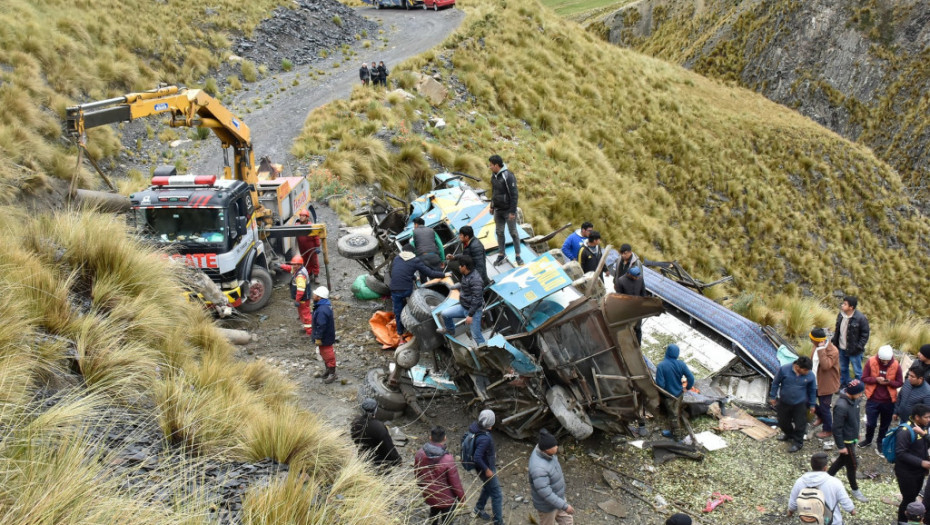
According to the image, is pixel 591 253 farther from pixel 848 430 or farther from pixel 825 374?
pixel 848 430

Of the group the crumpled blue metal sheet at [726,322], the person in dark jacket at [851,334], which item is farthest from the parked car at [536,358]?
the person in dark jacket at [851,334]

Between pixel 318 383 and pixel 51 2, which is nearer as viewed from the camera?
pixel 318 383

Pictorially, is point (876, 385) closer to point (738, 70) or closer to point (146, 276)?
point (146, 276)

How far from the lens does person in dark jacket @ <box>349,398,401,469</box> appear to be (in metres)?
5.93

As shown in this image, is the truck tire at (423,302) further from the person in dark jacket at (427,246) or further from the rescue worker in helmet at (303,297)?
the rescue worker in helmet at (303,297)

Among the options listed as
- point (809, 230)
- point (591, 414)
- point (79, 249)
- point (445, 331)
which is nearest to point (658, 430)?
point (591, 414)

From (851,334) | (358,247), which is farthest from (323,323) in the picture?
→ (851,334)

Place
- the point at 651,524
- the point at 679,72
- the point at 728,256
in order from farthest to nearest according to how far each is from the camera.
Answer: the point at 679,72
the point at 728,256
the point at 651,524

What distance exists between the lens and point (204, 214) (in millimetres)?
9688

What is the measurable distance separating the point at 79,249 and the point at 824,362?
9.50 meters

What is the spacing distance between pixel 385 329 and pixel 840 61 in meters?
45.9

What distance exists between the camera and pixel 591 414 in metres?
7.62

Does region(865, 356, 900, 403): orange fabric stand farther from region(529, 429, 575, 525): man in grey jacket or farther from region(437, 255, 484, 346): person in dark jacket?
region(437, 255, 484, 346): person in dark jacket

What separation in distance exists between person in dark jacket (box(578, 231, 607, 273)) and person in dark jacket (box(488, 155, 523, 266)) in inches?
52.5
